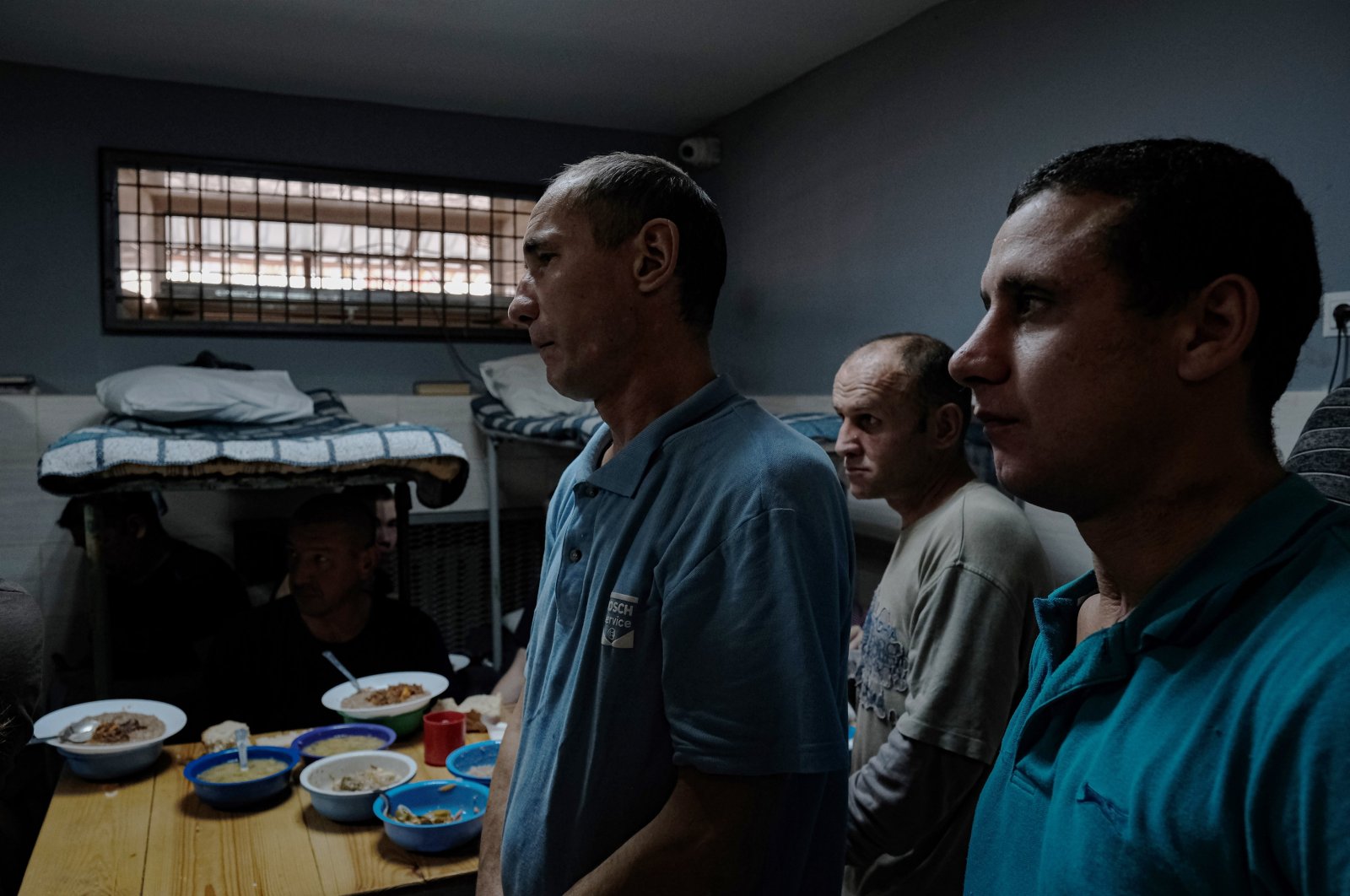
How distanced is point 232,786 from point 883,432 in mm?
1399

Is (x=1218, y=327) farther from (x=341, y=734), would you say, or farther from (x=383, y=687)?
(x=383, y=687)

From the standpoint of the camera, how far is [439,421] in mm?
4309

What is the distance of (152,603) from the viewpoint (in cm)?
339

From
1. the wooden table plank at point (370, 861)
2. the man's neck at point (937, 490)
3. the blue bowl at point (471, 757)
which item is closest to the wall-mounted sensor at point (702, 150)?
the man's neck at point (937, 490)

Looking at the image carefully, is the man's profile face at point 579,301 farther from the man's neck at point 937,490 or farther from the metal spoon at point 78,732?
the metal spoon at point 78,732

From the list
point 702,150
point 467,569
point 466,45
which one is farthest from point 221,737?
point 702,150

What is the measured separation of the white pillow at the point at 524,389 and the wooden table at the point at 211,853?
2158 mm

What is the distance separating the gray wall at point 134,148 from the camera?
151 inches

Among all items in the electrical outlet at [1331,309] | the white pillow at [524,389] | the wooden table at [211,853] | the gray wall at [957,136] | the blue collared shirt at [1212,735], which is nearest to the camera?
the blue collared shirt at [1212,735]

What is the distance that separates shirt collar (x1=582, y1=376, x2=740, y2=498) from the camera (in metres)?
1.06

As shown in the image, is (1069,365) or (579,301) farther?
(579,301)

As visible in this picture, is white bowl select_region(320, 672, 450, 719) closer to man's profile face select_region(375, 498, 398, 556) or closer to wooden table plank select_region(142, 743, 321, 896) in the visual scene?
wooden table plank select_region(142, 743, 321, 896)

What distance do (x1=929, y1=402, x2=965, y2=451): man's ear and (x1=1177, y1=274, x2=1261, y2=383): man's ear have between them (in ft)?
3.45

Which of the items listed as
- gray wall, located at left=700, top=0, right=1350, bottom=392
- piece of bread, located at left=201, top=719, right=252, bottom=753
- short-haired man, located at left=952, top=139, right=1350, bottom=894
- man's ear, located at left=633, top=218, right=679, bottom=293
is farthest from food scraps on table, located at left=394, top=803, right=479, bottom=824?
gray wall, located at left=700, top=0, right=1350, bottom=392
